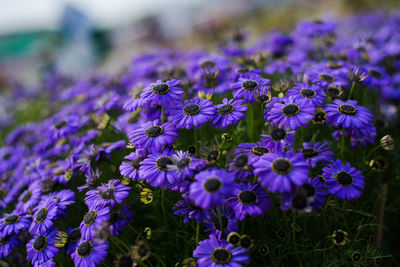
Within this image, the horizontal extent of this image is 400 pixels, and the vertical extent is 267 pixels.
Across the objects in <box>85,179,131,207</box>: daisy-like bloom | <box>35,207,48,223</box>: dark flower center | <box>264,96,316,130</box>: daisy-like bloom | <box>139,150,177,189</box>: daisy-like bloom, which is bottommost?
<box>35,207,48,223</box>: dark flower center

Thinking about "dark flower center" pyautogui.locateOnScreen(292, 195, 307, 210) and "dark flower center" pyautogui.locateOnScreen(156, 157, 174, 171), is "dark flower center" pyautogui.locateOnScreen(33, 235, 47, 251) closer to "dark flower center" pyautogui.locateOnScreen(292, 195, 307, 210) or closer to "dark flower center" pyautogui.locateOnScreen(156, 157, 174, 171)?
"dark flower center" pyautogui.locateOnScreen(156, 157, 174, 171)

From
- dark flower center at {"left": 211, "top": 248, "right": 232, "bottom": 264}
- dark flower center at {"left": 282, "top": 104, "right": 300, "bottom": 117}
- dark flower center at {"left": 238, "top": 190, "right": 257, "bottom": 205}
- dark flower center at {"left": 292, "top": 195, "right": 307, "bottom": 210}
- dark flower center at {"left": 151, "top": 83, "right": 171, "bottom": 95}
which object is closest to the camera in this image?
dark flower center at {"left": 292, "top": 195, "right": 307, "bottom": 210}

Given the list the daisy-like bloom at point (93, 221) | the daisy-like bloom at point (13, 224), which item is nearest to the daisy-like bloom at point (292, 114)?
the daisy-like bloom at point (93, 221)

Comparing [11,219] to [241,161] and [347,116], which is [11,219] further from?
[347,116]

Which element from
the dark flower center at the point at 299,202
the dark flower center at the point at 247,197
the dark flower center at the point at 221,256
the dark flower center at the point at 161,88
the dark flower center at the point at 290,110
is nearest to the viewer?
the dark flower center at the point at 299,202

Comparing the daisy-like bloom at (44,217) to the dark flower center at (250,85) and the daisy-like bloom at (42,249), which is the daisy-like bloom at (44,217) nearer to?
the daisy-like bloom at (42,249)

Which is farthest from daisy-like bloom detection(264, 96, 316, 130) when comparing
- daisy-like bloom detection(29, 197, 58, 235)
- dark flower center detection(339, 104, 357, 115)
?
daisy-like bloom detection(29, 197, 58, 235)

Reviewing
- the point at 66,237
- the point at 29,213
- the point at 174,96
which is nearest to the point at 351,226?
the point at 174,96
